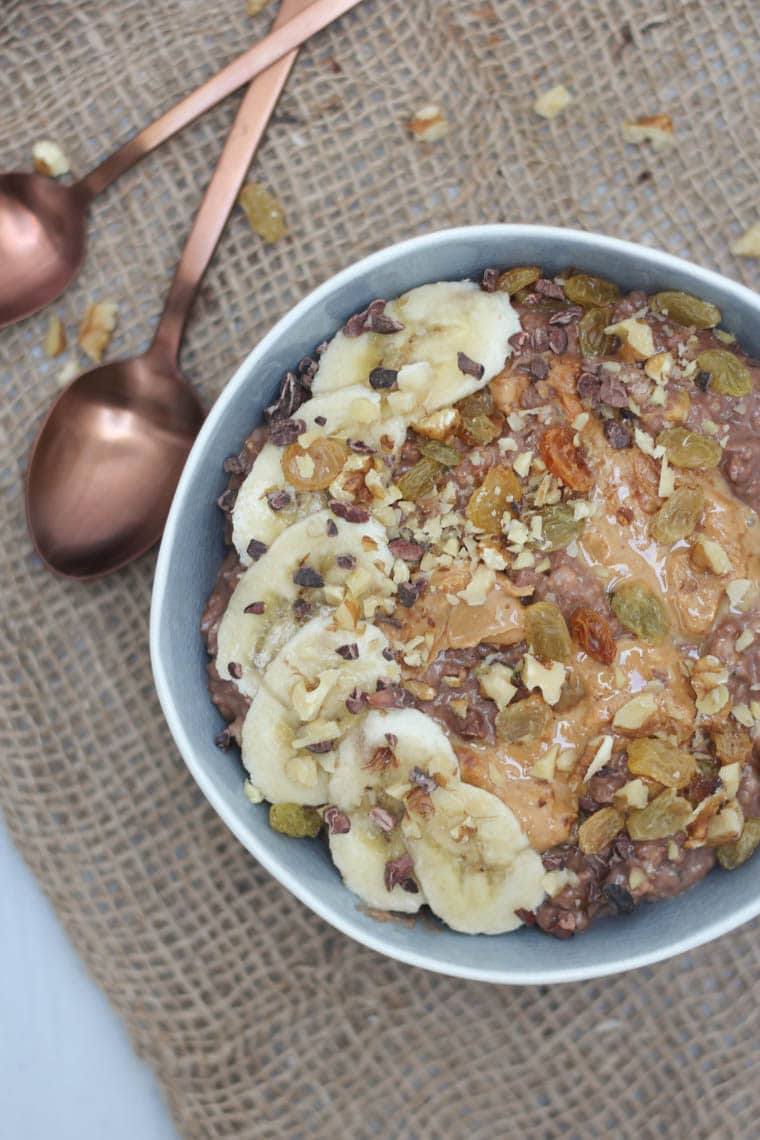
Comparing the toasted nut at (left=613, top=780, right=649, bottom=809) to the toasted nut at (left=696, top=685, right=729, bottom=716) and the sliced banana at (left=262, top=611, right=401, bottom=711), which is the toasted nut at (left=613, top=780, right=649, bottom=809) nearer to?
the toasted nut at (left=696, top=685, right=729, bottom=716)

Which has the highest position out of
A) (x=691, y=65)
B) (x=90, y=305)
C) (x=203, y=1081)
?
(x=90, y=305)

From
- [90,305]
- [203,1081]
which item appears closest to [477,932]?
[203,1081]

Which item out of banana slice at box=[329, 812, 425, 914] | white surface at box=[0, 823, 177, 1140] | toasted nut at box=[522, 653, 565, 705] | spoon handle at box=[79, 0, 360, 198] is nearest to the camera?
toasted nut at box=[522, 653, 565, 705]

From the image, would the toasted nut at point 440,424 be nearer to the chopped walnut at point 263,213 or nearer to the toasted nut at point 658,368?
the toasted nut at point 658,368

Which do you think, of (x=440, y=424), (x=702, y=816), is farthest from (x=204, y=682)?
(x=702, y=816)

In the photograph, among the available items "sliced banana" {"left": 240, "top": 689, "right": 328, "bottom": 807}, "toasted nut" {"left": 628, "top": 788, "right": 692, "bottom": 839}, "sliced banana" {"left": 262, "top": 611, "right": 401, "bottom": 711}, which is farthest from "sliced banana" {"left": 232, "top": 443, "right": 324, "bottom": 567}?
"toasted nut" {"left": 628, "top": 788, "right": 692, "bottom": 839}

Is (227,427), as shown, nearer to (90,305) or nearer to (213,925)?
(90,305)

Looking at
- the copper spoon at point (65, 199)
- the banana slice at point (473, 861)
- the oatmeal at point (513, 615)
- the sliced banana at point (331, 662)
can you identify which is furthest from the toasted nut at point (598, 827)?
the copper spoon at point (65, 199)
